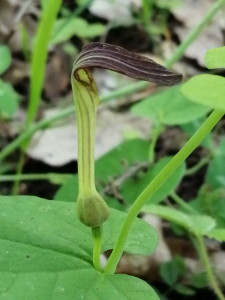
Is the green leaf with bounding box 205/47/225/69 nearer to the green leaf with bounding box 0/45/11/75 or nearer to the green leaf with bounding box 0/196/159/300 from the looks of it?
the green leaf with bounding box 0/196/159/300

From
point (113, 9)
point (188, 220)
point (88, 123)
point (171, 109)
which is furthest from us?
point (113, 9)

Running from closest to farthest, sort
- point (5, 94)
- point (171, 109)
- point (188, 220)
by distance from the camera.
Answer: point (188, 220)
point (5, 94)
point (171, 109)

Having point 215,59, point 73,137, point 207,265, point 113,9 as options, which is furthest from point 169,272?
point 113,9

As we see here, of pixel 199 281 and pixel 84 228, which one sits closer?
pixel 84 228

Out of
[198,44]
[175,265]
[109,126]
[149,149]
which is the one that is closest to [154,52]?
[198,44]

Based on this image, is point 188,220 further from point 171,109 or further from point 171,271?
point 171,109

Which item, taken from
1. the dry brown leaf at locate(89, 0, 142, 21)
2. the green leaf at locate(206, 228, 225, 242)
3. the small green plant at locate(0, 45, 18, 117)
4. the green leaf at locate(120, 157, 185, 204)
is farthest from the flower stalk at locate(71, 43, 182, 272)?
the dry brown leaf at locate(89, 0, 142, 21)

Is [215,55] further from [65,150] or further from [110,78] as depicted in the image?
[110,78]

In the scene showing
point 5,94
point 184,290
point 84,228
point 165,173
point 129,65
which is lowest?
point 184,290
